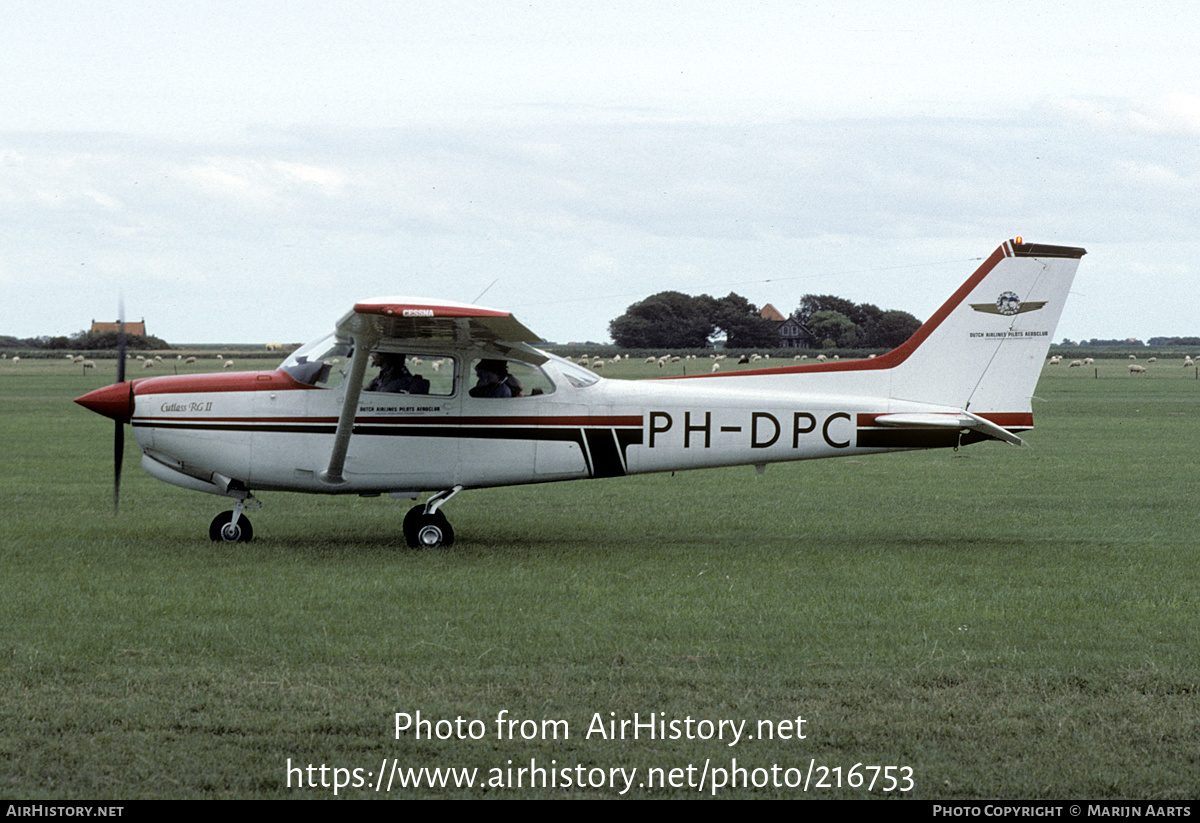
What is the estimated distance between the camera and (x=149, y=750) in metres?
5.43

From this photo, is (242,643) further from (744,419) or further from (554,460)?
(744,419)

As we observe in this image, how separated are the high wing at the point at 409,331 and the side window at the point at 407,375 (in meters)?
0.27

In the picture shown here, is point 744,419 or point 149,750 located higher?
point 744,419

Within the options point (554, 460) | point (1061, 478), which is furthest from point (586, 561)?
point (1061, 478)

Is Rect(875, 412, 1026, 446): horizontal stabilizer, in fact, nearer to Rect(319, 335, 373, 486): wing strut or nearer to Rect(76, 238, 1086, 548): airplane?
Rect(76, 238, 1086, 548): airplane

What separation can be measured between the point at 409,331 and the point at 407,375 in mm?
859

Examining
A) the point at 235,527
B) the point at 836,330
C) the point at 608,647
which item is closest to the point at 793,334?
the point at 836,330

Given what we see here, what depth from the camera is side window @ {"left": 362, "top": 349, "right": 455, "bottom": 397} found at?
11797mm

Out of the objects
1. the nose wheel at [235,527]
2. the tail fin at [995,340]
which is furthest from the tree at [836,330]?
the nose wheel at [235,527]

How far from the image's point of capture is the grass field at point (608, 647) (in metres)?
5.36

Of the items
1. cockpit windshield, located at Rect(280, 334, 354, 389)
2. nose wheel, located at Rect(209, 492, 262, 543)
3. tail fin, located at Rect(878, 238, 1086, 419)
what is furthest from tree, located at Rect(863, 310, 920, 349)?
nose wheel, located at Rect(209, 492, 262, 543)

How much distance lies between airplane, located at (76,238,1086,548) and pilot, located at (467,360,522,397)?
0.5 inches

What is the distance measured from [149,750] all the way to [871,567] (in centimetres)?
666
